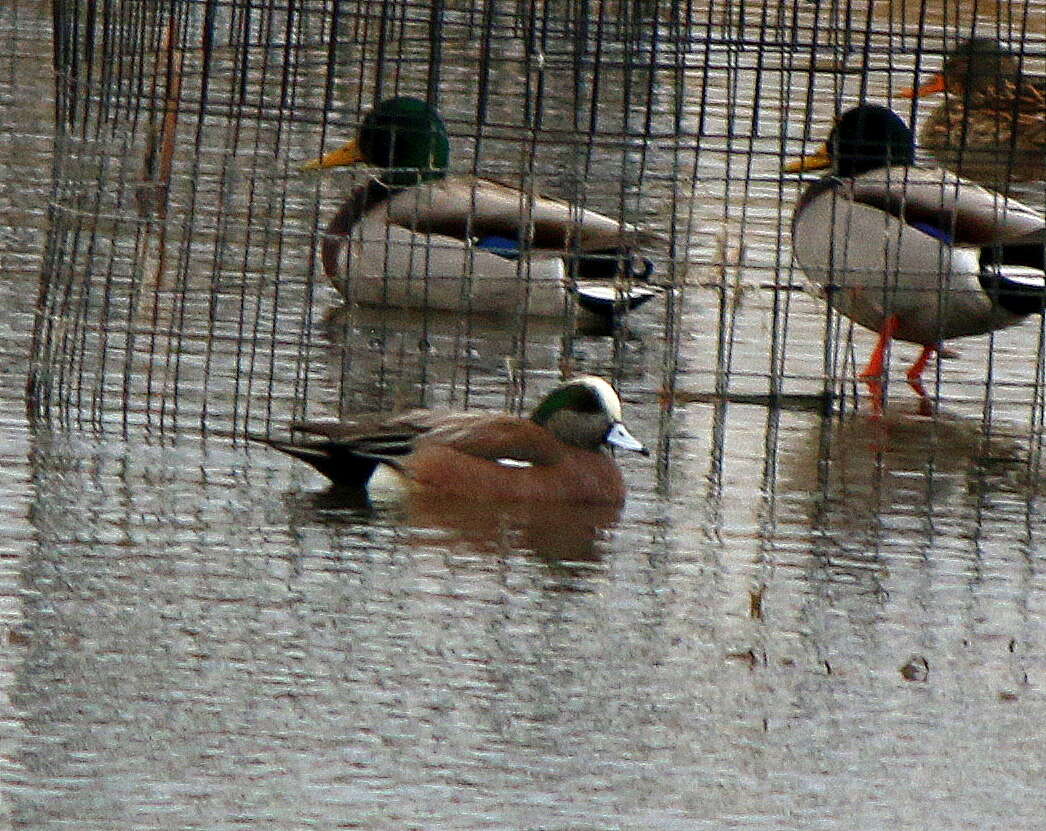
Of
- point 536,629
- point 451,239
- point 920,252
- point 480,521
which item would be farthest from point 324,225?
point 536,629

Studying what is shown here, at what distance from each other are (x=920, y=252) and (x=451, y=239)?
6.68 feet

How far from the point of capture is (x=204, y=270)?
12922 mm

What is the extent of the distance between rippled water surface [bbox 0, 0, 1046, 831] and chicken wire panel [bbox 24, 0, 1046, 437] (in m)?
0.16

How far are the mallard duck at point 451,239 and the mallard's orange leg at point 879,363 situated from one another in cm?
100

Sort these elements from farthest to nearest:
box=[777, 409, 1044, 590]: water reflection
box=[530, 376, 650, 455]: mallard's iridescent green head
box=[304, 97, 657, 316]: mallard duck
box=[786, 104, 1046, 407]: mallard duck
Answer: box=[304, 97, 657, 316]: mallard duck → box=[786, 104, 1046, 407]: mallard duck → box=[530, 376, 650, 455]: mallard's iridescent green head → box=[777, 409, 1044, 590]: water reflection

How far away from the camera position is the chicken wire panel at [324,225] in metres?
9.67

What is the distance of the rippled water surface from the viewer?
6.28m

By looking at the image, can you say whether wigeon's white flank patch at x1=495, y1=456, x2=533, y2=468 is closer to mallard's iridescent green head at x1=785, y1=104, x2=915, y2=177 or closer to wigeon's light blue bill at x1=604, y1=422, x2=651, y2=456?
wigeon's light blue bill at x1=604, y1=422, x2=651, y2=456

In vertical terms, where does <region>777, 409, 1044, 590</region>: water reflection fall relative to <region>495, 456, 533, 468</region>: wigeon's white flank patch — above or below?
below

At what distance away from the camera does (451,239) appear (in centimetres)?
1202

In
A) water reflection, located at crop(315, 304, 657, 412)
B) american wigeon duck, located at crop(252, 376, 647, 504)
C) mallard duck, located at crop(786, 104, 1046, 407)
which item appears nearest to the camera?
american wigeon duck, located at crop(252, 376, 647, 504)

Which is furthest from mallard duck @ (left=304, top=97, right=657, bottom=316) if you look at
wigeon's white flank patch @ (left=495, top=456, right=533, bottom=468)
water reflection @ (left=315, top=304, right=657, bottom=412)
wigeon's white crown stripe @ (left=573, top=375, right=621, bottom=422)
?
wigeon's white flank patch @ (left=495, top=456, right=533, bottom=468)

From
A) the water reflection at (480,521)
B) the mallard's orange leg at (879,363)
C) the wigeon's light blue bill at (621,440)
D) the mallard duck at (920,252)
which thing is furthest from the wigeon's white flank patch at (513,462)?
the mallard duck at (920,252)

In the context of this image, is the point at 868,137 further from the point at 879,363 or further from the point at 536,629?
the point at 536,629
